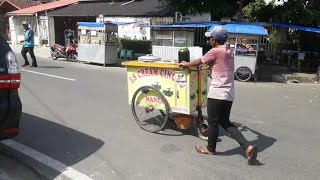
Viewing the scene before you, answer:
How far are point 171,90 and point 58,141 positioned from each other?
73.0 inches

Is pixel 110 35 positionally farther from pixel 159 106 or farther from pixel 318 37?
pixel 159 106

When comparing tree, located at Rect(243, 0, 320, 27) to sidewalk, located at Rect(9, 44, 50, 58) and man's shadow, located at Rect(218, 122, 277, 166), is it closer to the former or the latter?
man's shadow, located at Rect(218, 122, 277, 166)

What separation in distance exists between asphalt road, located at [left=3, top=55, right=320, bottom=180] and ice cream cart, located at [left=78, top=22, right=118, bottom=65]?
724 cm

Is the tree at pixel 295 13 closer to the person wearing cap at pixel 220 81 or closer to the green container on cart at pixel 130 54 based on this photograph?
the green container on cart at pixel 130 54

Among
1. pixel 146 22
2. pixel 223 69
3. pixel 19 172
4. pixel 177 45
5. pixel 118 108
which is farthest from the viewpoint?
pixel 146 22

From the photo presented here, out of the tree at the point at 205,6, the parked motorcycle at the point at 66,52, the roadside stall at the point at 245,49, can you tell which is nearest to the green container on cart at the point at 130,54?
Answer: the parked motorcycle at the point at 66,52

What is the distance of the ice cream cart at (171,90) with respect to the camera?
18.4 ft

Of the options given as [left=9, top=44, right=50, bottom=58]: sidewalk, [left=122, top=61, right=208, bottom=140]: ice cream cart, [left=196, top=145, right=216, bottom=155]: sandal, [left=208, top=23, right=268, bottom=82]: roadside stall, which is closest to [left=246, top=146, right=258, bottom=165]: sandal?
[left=196, top=145, right=216, bottom=155]: sandal

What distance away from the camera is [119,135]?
599 centimetres

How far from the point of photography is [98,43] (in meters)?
16.9

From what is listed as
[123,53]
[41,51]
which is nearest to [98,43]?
[123,53]

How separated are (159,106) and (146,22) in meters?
14.2

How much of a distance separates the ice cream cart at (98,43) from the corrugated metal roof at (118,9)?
340 centimetres

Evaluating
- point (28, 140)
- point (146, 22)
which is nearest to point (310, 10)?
point (146, 22)
